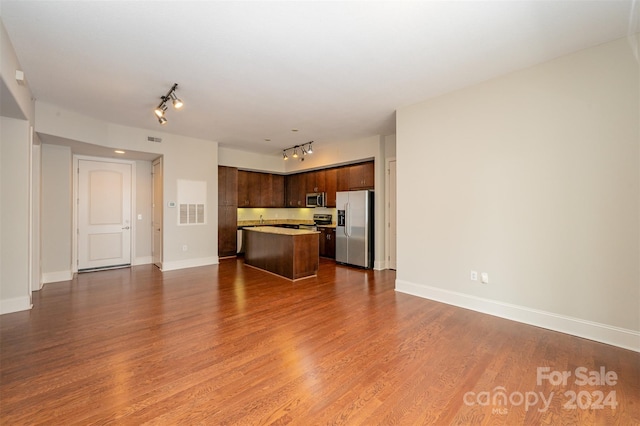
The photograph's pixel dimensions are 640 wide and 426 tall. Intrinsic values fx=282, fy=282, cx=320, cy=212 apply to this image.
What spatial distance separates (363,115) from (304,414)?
429 centimetres

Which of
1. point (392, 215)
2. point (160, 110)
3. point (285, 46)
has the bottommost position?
point (392, 215)

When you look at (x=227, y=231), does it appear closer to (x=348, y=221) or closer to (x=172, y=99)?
(x=348, y=221)

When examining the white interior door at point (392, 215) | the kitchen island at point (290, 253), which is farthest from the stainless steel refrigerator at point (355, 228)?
the kitchen island at point (290, 253)

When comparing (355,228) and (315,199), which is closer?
(355,228)

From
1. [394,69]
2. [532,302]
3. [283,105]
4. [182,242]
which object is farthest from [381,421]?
[182,242]

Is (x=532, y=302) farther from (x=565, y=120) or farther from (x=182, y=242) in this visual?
(x=182, y=242)

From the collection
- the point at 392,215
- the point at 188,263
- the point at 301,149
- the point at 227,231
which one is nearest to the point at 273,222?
the point at 227,231

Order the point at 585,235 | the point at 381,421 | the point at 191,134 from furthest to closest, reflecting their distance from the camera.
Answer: the point at 191,134 < the point at 585,235 < the point at 381,421

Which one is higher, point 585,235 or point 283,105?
point 283,105

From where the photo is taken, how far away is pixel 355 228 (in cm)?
639

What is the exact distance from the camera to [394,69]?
322cm

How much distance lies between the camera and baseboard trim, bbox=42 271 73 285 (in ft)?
16.4

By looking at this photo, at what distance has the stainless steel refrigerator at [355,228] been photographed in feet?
20.4

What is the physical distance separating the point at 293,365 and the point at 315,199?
5.63m
